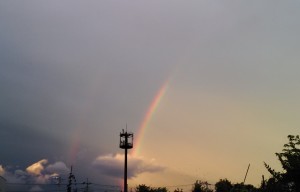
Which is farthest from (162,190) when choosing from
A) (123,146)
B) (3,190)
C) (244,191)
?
(244,191)

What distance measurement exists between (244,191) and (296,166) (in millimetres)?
9224

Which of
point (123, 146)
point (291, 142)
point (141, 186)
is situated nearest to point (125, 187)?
point (141, 186)

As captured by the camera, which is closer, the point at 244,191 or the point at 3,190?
the point at 244,191

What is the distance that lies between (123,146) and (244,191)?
196 feet

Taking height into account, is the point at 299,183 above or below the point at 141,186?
below

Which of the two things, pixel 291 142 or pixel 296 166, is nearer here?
pixel 296 166

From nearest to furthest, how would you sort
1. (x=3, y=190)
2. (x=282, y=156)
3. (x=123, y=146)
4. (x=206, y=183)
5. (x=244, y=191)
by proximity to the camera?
(x=282, y=156) → (x=244, y=191) → (x=3, y=190) → (x=206, y=183) → (x=123, y=146)

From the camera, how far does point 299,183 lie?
3322 cm

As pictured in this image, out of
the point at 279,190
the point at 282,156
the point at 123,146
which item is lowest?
the point at 279,190

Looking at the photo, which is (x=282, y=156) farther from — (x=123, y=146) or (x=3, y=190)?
(x=123, y=146)

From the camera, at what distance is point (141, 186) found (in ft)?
298

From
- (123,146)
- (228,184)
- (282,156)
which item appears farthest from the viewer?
(123,146)

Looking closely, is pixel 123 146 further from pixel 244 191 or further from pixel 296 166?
pixel 296 166

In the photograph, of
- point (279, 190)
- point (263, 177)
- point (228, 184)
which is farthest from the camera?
point (228, 184)
